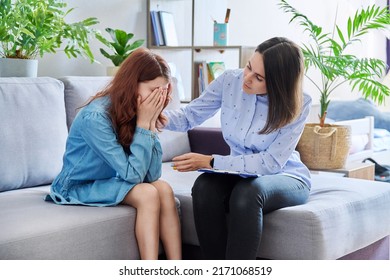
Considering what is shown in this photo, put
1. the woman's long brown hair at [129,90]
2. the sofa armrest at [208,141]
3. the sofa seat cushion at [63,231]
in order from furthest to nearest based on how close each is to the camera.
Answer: the sofa armrest at [208,141] → the woman's long brown hair at [129,90] → the sofa seat cushion at [63,231]

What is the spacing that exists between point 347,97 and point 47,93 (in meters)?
4.46

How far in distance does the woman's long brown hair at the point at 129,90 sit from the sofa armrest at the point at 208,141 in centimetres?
91

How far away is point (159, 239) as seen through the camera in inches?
87.4

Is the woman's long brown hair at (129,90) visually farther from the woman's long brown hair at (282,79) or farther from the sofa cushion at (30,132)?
the sofa cushion at (30,132)

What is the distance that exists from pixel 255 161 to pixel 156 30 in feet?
6.30

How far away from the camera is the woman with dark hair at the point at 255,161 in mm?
2020

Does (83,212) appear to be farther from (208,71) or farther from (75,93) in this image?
(208,71)

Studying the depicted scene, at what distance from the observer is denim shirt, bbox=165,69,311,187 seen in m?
2.21

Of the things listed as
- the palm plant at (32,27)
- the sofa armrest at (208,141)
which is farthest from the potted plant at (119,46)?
the sofa armrest at (208,141)

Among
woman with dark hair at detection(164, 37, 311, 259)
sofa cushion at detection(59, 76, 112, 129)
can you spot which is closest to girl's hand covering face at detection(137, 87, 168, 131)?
woman with dark hair at detection(164, 37, 311, 259)

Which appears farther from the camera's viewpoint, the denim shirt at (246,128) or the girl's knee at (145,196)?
the denim shirt at (246,128)

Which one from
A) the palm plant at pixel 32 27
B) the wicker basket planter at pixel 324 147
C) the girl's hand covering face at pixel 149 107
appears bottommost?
the wicker basket planter at pixel 324 147
